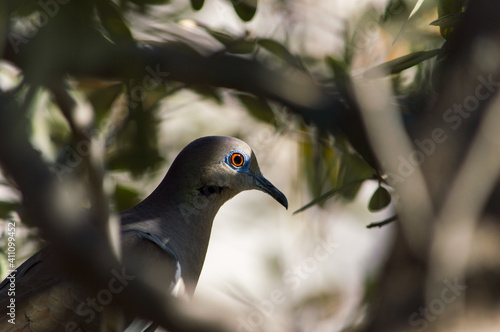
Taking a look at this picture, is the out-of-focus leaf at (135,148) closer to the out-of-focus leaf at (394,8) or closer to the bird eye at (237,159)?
the bird eye at (237,159)

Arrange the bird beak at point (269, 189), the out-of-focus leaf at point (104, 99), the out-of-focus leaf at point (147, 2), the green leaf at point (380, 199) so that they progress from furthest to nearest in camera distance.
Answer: the bird beak at point (269, 189) → the out-of-focus leaf at point (104, 99) → the green leaf at point (380, 199) → the out-of-focus leaf at point (147, 2)

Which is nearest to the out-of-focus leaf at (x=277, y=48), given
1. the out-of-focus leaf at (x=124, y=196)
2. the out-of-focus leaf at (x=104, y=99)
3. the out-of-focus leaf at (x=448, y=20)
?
the out-of-focus leaf at (x=104, y=99)

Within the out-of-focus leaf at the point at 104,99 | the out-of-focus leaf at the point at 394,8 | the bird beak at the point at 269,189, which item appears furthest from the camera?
the bird beak at the point at 269,189

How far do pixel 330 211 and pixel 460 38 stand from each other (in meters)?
2.40

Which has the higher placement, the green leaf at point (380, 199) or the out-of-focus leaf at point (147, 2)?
the out-of-focus leaf at point (147, 2)

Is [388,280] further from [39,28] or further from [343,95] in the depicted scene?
[39,28]

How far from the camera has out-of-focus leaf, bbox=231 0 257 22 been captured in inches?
100.0

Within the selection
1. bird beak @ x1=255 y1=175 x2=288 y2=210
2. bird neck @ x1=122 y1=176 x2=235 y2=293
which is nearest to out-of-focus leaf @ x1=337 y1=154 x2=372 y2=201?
bird beak @ x1=255 y1=175 x2=288 y2=210

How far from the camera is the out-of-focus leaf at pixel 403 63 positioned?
7.64 ft

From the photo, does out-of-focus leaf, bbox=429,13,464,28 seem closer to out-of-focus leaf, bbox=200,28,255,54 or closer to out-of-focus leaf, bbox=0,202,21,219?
out-of-focus leaf, bbox=200,28,255,54

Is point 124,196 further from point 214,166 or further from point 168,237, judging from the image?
point 214,166

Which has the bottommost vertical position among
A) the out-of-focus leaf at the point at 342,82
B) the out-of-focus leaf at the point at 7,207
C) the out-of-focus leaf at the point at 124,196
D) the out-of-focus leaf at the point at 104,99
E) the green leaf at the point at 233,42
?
the out-of-focus leaf at the point at 124,196

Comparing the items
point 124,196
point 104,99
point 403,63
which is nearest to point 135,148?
point 104,99

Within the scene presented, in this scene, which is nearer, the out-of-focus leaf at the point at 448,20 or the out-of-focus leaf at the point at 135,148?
the out-of-focus leaf at the point at 448,20
